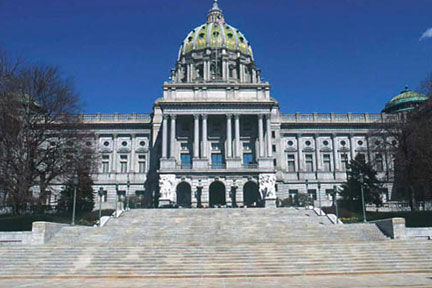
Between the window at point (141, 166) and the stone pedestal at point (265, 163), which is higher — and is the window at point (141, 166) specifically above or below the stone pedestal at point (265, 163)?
above

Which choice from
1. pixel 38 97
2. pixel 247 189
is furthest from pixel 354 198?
pixel 38 97

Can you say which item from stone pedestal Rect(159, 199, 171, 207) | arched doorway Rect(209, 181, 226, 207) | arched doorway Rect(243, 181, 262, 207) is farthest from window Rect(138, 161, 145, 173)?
arched doorway Rect(243, 181, 262, 207)

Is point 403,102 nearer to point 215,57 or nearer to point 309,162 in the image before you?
point 309,162

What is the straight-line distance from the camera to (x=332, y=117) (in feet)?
235

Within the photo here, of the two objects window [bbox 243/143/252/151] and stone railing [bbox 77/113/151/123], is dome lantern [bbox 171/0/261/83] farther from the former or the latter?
window [bbox 243/143/252/151]

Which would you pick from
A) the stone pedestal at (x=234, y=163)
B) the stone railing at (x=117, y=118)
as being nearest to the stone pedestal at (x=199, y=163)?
the stone pedestal at (x=234, y=163)

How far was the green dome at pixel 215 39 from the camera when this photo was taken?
8712cm

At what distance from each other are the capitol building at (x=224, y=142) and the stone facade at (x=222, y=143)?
0.47ft

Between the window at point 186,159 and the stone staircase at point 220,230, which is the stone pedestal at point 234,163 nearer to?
the window at point 186,159

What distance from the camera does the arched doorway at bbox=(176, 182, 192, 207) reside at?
5550 cm

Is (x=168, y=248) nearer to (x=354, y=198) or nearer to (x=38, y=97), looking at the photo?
(x=38, y=97)

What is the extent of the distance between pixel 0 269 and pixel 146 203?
34801 millimetres

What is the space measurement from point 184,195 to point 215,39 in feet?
143

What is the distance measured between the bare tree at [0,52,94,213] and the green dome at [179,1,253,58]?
51.6 meters
